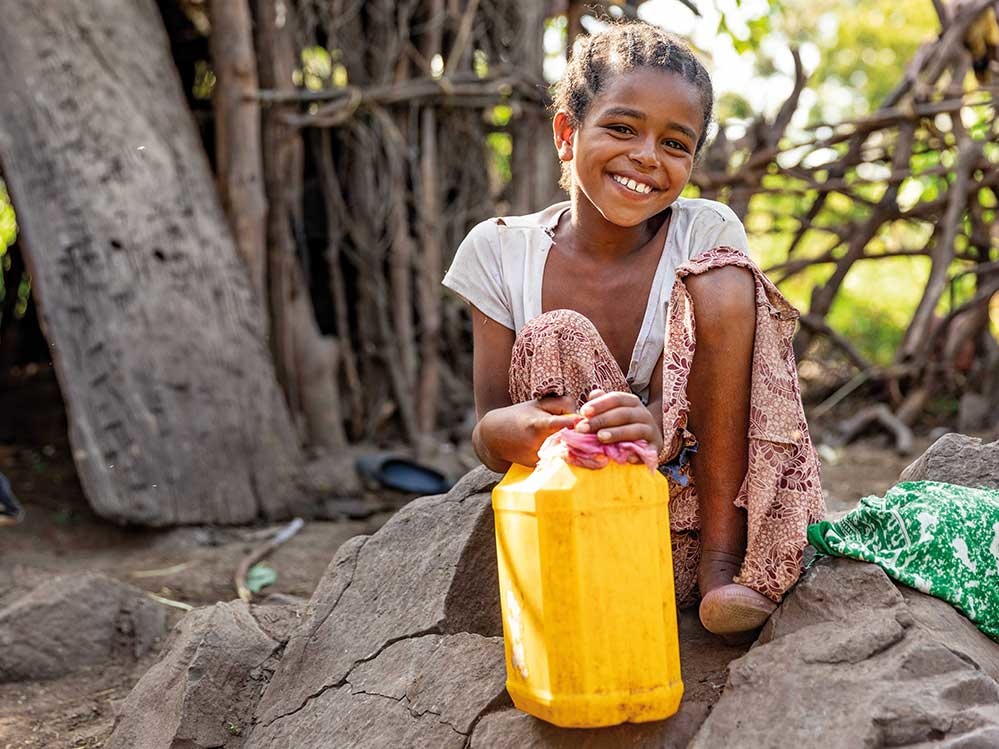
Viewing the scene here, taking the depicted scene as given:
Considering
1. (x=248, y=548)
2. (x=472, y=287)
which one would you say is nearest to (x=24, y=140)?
(x=248, y=548)

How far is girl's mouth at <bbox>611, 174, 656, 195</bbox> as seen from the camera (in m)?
2.16

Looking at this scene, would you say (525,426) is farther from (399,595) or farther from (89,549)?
(89,549)

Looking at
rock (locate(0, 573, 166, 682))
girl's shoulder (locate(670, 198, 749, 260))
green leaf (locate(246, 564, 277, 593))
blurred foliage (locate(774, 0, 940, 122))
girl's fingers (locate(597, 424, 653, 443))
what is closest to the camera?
girl's fingers (locate(597, 424, 653, 443))

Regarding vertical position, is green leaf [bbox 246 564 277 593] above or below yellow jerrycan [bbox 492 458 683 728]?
below

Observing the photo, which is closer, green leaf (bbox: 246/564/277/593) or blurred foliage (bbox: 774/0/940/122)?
green leaf (bbox: 246/564/277/593)

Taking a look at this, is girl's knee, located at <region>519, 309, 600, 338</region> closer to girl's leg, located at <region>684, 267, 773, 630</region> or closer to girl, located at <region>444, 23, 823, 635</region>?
girl, located at <region>444, 23, 823, 635</region>

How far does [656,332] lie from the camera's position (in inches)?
85.7

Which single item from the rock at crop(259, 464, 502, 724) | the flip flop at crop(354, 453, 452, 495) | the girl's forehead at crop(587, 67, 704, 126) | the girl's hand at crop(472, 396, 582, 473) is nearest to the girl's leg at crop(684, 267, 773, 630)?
the girl's hand at crop(472, 396, 582, 473)

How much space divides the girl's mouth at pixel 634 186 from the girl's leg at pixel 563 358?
0.98 feet

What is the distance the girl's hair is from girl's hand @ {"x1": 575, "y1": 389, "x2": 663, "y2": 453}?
0.71 meters

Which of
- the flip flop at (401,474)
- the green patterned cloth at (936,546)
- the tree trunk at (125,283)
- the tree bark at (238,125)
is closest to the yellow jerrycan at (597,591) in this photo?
the green patterned cloth at (936,546)

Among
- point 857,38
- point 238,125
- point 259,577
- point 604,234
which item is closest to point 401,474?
point 259,577

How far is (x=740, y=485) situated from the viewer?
1.99 meters

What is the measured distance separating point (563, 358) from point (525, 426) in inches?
6.8
